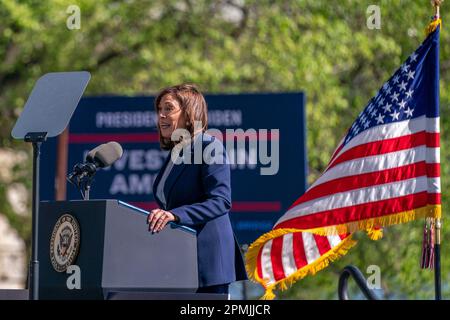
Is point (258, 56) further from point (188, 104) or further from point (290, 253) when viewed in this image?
point (188, 104)

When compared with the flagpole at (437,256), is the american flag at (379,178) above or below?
above

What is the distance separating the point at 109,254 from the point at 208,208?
65 centimetres

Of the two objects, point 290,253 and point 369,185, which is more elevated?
point 369,185

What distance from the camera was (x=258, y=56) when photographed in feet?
63.0

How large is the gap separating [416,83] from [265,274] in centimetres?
144

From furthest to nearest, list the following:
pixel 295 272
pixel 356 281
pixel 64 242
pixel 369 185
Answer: pixel 295 272
pixel 369 185
pixel 356 281
pixel 64 242

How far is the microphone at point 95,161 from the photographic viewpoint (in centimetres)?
617

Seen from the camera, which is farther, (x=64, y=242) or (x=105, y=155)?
(x=105, y=155)

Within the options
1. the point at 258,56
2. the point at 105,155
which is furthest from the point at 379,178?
the point at 258,56

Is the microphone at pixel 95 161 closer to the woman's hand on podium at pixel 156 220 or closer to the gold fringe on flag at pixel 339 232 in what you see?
the woman's hand on podium at pixel 156 220

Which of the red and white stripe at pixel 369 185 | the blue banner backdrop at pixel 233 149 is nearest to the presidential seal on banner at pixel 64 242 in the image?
the red and white stripe at pixel 369 185

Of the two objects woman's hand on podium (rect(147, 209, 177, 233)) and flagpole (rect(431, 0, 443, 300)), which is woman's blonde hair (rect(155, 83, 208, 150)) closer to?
woman's hand on podium (rect(147, 209, 177, 233))

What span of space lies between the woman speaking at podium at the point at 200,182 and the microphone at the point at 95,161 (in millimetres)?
237
